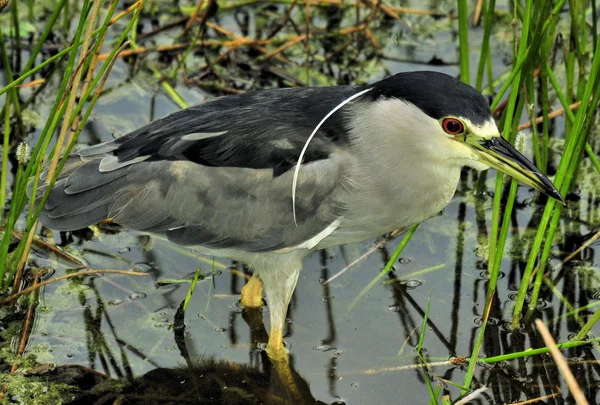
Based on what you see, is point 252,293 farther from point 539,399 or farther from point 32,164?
point 539,399

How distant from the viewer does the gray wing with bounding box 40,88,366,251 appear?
368cm

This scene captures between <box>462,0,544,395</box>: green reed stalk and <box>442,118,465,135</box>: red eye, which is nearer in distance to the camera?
<box>462,0,544,395</box>: green reed stalk

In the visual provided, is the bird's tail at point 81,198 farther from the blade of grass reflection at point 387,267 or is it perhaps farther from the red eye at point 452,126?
Result: the red eye at point 452,126

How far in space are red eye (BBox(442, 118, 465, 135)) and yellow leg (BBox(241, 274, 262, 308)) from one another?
118cm

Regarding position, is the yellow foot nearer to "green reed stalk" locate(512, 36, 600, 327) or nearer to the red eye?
"green reed stalk" locate(512, 36, 600, 327)

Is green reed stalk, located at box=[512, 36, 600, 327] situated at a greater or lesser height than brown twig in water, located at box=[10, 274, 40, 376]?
greater

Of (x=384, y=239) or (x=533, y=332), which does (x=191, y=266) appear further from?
(x=533, y=332)

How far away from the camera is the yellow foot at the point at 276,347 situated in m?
3.85

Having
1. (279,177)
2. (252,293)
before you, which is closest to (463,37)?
(279,177)

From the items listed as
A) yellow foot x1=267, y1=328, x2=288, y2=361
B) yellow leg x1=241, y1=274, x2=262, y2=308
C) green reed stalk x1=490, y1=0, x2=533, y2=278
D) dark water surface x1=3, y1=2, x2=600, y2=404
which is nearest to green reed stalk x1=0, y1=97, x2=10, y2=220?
dark water surface x1=3, y1=2, x2=600, y2=404

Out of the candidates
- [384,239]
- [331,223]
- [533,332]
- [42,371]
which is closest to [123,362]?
[42,371]

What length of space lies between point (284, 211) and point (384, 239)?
100cm

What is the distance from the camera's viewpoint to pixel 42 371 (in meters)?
3.70

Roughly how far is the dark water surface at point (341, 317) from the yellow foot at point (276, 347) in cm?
5
